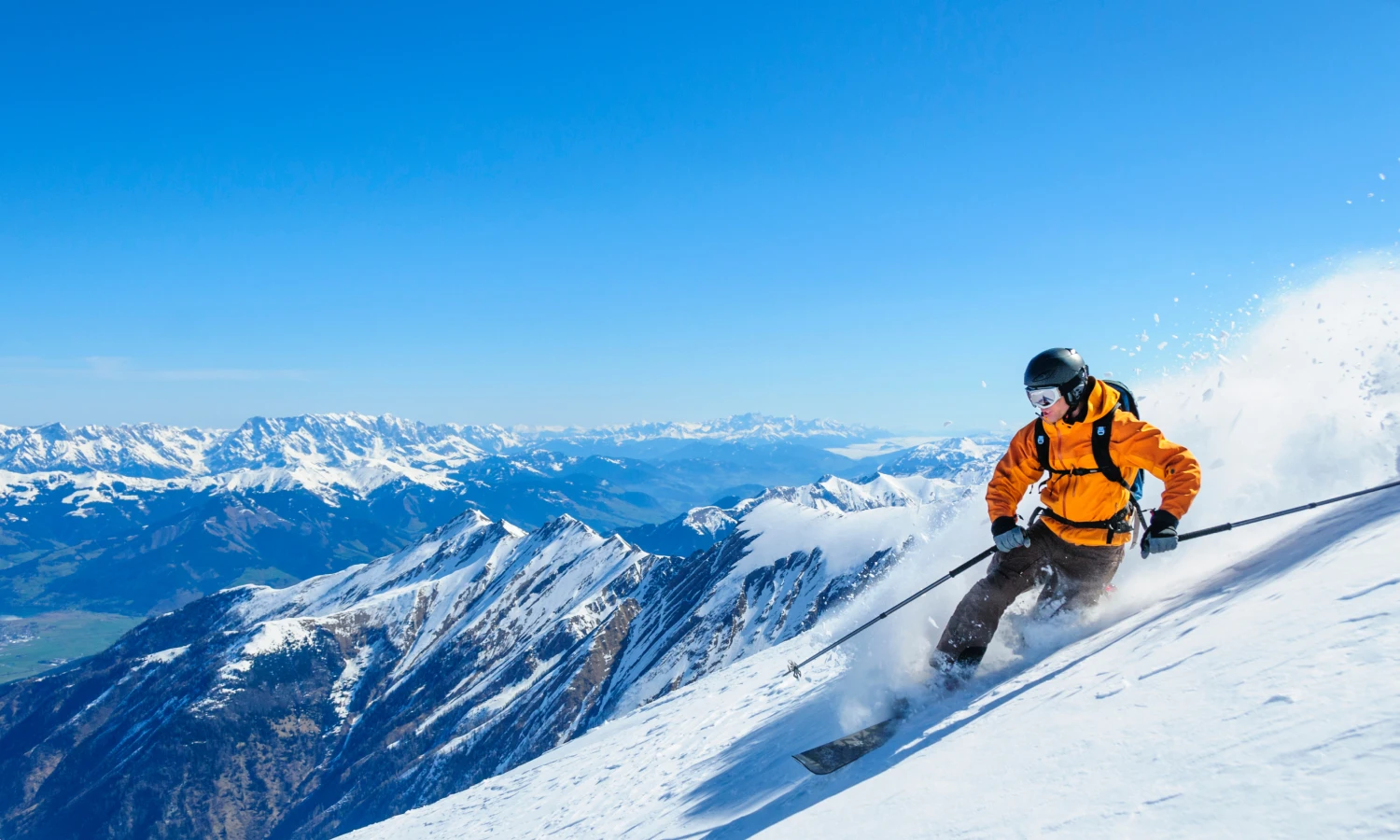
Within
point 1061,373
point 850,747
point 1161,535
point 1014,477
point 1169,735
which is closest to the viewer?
point 1169,735

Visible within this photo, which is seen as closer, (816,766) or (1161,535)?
(1161,535)

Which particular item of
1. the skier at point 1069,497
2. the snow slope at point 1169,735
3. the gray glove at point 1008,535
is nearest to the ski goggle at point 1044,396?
the skier at point 1069,497

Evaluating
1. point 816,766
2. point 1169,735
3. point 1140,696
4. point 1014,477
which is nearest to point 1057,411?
point 1014,477

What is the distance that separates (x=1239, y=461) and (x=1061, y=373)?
5.97 meters

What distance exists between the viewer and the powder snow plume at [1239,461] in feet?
32.1

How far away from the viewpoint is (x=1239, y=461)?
1140 centimetres

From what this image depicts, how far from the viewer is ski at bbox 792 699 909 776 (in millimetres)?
8359

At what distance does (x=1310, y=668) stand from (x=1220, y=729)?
2.54 feet

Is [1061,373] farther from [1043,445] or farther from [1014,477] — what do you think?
[1014,477]

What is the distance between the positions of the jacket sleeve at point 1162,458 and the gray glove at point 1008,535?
142 cm

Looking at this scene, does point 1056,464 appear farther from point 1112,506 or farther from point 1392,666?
point 1392,666

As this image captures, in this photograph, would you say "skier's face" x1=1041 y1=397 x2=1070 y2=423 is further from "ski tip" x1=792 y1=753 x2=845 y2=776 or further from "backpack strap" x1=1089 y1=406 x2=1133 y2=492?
"ski tip" x1=792 y1=753 x2=845 y2=776

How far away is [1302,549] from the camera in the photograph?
25.0ft

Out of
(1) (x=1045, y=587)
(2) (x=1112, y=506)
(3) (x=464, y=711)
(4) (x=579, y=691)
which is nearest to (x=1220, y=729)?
(2) (x=1112, y=506)
